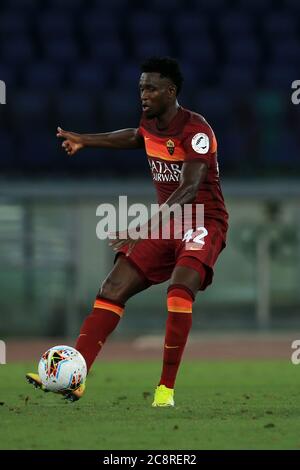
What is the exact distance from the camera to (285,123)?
17.2m

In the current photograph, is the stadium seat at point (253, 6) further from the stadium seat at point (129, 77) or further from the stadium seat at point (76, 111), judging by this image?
the stadium seat at point (76, 111)

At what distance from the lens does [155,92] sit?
769cm

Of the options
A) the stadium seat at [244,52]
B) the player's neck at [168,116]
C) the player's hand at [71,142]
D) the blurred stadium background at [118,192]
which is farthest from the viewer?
the stadium seat at [244,52]

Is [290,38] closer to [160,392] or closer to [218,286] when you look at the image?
[218,286]

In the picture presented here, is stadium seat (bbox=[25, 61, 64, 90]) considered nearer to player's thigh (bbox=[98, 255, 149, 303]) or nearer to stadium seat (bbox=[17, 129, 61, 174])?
stadium seat (bbox=[17, 129, 61, 174])

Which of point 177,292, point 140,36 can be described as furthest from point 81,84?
point 177,292

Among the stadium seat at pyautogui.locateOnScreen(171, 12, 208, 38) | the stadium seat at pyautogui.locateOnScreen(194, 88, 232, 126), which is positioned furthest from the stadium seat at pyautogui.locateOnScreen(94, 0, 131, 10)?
the stadium seat at pyautogui.locateOnScreen(194, 88, 232, 126)

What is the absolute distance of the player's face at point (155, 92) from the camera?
302 inches

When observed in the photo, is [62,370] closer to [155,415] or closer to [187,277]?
[155,415]

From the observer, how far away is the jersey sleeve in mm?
7566

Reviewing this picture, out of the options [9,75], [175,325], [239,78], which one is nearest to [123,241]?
[175,325]

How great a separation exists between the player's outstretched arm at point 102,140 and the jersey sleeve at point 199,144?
0.59 meters

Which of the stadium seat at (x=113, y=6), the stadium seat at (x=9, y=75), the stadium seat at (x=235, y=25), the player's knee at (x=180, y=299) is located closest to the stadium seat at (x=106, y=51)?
the stadium seat at (x=113, y=6)

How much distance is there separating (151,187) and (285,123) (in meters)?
2.23
